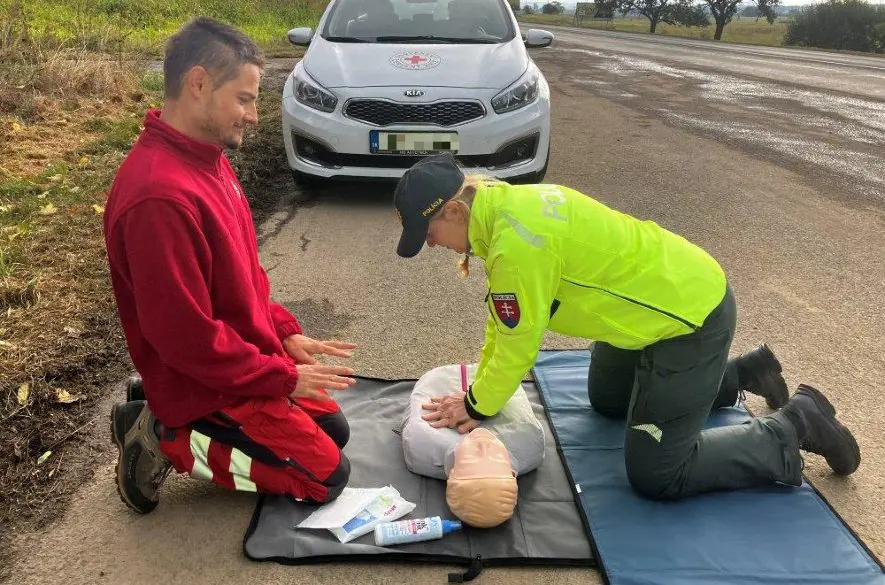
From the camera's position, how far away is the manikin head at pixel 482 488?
8.30 feet

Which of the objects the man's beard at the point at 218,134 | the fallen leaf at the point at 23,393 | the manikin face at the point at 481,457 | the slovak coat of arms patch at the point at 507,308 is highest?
the man's beard at the point at 218,134

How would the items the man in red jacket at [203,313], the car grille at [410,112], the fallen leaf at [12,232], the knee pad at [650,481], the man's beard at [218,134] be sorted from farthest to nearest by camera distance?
the car grille at [410,112] < the fallen leaf at [12,232] < the knee pad at [650,481] < the man's beard at [218,134] < the man in red jacket at [203,313]

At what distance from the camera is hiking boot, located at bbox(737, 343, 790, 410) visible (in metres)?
3.24

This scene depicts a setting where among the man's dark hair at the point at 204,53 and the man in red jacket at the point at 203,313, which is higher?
the man's dark hair at the point at 204,53

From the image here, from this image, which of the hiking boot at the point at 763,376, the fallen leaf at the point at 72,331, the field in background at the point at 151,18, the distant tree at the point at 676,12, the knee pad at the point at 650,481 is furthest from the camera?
the distant tree at the point at 676,12

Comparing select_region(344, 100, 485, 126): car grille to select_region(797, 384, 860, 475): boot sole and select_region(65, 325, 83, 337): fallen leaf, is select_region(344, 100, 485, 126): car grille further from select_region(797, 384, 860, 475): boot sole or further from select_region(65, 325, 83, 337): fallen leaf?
select_region(797, 384, 860, 475): boot sole

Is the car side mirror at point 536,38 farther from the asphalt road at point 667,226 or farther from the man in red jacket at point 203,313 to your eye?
the man in red jacket at point 203,313

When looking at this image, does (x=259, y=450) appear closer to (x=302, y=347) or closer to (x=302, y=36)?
(x=302, y=347)

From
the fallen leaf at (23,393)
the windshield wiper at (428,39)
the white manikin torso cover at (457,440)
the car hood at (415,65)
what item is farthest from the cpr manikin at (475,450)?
the windshield wiper at (428,39)

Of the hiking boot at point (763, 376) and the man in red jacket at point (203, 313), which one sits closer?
the man in red jacket at point (203, 313)

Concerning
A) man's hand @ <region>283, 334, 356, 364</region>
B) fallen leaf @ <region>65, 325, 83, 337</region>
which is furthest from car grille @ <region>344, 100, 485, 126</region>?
man's hand @ <region>283, 334, 356, 364</region>

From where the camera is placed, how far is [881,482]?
2877 millimetres

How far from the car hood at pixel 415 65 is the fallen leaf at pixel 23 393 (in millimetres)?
3412

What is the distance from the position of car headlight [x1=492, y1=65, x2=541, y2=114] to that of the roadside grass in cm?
247
